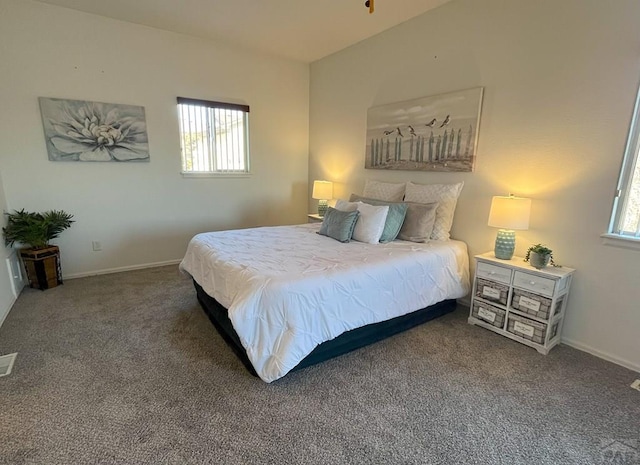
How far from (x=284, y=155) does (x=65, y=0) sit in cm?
289

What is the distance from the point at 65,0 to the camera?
10.3 ft

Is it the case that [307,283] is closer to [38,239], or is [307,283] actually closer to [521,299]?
[521,299]

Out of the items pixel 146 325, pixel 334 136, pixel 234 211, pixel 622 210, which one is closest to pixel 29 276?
pixel 146 325

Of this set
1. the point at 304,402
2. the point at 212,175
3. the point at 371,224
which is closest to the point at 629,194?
the point at 371,224

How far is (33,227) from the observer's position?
3211 millimetres

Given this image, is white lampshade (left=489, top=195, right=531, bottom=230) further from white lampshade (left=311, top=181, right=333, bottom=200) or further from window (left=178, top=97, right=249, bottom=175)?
window (left=178, top=97, right=249, bottom=175)

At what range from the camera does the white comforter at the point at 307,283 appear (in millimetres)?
1940

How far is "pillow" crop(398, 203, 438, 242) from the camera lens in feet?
9.92

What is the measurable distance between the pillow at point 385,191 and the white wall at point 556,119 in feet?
1.04

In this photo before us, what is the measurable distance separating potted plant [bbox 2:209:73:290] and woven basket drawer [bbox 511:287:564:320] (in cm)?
443

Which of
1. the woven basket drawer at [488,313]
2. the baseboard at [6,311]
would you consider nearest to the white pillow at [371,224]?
the woven basket drawer at [488,313]

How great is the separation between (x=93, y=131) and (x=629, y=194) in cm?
494

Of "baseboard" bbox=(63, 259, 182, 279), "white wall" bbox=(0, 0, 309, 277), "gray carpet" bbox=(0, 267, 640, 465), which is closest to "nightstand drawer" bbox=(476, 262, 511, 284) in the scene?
"gray carpet" bbox=(0, 267, 640, 465)

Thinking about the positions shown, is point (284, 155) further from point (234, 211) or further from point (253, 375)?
point (253, 375)
